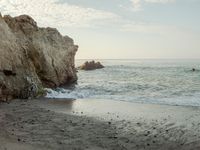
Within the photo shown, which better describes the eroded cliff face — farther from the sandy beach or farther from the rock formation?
the rock formation

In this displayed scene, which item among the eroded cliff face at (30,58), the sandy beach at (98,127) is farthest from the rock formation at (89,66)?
the sandy beach at (98,127)

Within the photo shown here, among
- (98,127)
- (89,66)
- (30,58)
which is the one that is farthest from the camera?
(89,66)

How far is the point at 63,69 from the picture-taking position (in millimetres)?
30125

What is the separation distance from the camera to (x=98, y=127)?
12.4 meters

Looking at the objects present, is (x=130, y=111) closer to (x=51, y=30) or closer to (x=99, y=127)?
(x=99, y=127)

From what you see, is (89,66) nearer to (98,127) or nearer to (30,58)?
(30,58)

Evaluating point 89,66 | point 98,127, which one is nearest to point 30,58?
point 98,127

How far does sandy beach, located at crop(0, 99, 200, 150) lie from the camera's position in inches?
388

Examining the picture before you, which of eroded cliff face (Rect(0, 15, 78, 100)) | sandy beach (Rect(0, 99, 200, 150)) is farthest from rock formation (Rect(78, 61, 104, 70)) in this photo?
sandy beach (Rect(0, 99, 200, 150))

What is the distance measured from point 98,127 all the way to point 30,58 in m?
14.1

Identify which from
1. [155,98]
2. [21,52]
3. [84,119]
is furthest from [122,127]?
[21,52]

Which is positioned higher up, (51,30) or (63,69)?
(51,30)

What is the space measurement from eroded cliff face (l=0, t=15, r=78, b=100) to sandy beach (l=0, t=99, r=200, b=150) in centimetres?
165

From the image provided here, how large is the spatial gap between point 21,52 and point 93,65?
4771cm
